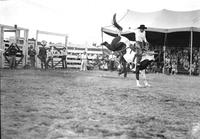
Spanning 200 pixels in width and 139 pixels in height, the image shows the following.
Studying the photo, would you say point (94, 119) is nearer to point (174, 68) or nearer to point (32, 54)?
point (32, 54)

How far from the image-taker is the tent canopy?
68.1ft

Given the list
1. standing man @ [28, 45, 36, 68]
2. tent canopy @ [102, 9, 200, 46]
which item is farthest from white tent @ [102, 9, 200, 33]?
standing man @ [28, 45, 36, 68]

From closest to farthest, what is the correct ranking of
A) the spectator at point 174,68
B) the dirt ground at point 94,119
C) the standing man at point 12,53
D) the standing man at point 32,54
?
the dirt ground at point 94,119
the standing man at point 12,53
the standing man at point 32,54
the spectator at point 174,68

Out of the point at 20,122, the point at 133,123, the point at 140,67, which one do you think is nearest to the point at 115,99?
the point at 133,123

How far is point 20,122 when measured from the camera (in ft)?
12.7

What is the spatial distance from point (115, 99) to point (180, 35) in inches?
689

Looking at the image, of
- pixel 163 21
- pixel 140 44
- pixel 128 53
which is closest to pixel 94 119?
pixel 140 44

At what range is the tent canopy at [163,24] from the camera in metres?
20.8

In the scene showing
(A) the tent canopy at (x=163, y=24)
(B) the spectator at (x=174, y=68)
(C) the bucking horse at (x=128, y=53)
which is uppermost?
(A) the tent canopy at (x=163, y=24)

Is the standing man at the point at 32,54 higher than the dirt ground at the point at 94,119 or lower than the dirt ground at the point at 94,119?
higher

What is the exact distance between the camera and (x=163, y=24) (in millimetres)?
21859

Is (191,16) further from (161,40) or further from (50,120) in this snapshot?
(50,120)

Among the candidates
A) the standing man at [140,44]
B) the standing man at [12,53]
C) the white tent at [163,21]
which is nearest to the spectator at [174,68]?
the white tent at [163,21]

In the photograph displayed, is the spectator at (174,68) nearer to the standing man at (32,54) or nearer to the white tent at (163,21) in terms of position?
the white tent at (163,21)
